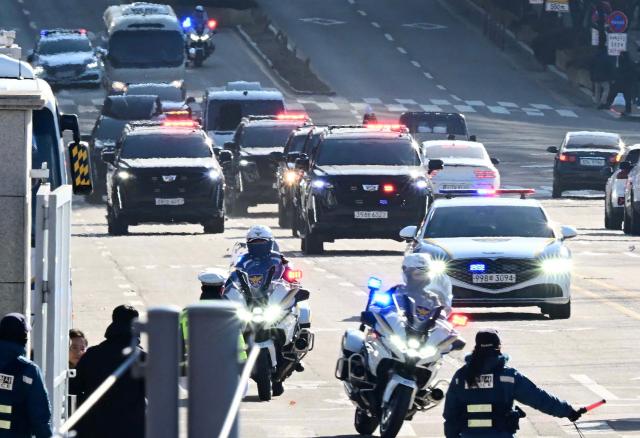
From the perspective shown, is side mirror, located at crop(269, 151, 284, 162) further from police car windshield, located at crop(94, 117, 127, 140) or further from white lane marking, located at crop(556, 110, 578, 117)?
white lane marking, located at crop(556, 110, 578, 117)

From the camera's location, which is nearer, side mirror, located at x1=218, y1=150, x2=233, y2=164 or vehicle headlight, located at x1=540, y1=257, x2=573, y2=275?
vehicle headlight, located at x1=540, y1=257, x2=573, y2=275

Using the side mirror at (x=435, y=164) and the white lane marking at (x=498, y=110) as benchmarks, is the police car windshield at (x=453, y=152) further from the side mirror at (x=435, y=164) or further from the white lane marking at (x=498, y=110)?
the white lane marking at (x=498, y=110)

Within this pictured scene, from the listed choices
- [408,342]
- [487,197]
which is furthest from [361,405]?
[487,197]

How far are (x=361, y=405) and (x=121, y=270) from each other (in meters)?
15.6

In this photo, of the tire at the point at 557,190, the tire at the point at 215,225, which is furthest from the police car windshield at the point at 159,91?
the tire at the point at 215,225

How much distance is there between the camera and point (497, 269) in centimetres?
2612

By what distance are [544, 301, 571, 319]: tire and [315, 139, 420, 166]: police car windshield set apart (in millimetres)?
10411

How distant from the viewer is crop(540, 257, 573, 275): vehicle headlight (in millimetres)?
26094

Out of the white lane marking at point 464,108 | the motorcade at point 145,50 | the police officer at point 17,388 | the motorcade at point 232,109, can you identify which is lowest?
the white lane marking at point 464,108

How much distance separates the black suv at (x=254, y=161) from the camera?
44875 millimetres

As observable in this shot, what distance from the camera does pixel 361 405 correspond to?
17.1 metres

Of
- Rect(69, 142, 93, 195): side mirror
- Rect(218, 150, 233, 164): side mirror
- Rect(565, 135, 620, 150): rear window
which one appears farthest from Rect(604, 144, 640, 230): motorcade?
Rect(69, 142, 93, 195): side mirror

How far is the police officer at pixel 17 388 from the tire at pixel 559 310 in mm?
14843

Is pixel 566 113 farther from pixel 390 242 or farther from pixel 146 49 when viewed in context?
pixel 390 242
